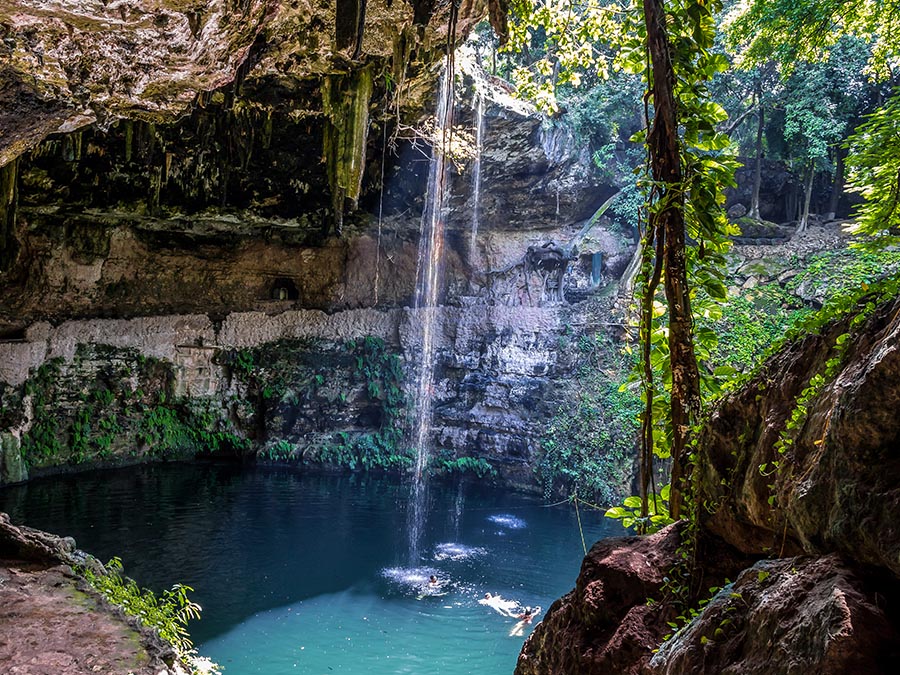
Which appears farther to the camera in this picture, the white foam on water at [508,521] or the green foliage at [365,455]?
the green foliage at [365,455]

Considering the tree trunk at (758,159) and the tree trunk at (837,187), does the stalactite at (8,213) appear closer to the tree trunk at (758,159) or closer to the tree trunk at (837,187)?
the tree trunk at (758,159)

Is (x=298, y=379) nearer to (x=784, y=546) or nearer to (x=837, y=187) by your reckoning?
(x=837, y=187)

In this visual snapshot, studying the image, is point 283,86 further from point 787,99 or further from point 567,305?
point 787,99

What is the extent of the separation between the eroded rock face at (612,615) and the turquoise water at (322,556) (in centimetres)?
473

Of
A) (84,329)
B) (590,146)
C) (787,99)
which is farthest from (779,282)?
(84,329)

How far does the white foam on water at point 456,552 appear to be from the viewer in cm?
970

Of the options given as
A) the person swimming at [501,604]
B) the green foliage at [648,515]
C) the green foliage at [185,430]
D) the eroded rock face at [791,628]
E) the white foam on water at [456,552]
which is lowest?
the person swimming at [501,604]

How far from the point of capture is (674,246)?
7.68 feet

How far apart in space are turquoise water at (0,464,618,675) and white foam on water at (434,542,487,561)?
1.3 inches

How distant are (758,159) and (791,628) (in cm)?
1540

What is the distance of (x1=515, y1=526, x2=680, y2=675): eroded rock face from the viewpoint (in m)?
1.95

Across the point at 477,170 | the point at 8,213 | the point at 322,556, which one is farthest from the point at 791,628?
the point at 477,170

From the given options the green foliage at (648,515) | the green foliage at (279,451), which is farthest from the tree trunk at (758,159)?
the green foliage at (648,515)

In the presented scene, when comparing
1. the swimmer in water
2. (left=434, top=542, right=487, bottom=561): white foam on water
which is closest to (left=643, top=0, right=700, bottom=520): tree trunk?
the swimmer in water
